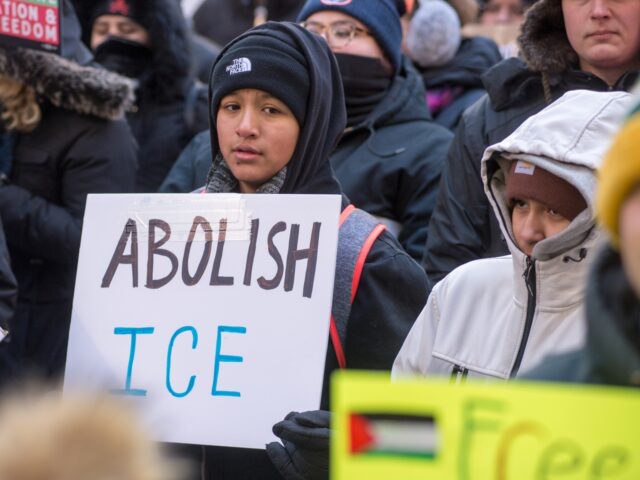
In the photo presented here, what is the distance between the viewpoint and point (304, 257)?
3.51 metres

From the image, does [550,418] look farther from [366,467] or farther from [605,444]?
[366,467]

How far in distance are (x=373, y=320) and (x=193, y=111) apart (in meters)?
2.85

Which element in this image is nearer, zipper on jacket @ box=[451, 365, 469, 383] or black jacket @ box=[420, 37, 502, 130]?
zipper on jacket @ box=[451, 365, 469, 383]

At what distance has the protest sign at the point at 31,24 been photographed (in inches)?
203

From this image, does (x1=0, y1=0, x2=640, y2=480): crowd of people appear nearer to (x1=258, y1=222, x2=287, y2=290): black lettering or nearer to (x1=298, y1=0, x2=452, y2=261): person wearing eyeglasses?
(x1=298, y1=0, x2=452, y2=261): person wearing eyeglasses

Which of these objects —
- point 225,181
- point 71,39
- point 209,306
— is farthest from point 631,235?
point 71,39

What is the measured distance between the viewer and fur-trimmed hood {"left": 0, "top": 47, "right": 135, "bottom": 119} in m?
5.36

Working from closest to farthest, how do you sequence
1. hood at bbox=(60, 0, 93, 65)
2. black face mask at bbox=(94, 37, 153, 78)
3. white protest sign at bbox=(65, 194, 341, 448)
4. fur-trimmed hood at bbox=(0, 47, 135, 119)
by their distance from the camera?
white protest sign at bbox=(65, 194, 341, 448), fur-trimmed hood at bbox=(0, 47, 135, 119), hood at bbox=(60, 0, 93, 65), black face mask at bbox=(94, 37, 153, 78)

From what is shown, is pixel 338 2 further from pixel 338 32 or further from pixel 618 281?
pixel 618 281

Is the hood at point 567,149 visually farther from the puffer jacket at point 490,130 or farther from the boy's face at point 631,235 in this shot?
the boy's face at point 631,235

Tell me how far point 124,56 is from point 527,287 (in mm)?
3663

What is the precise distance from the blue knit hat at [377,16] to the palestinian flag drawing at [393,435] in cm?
356

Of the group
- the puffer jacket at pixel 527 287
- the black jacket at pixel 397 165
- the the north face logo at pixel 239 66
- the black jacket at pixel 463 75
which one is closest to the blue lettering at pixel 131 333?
the puffer jacket at pixel 527 287

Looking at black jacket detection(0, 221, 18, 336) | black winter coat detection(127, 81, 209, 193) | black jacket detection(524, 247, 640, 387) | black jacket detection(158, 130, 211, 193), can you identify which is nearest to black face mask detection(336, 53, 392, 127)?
black jacket detection(158, 130, 211, 193)
